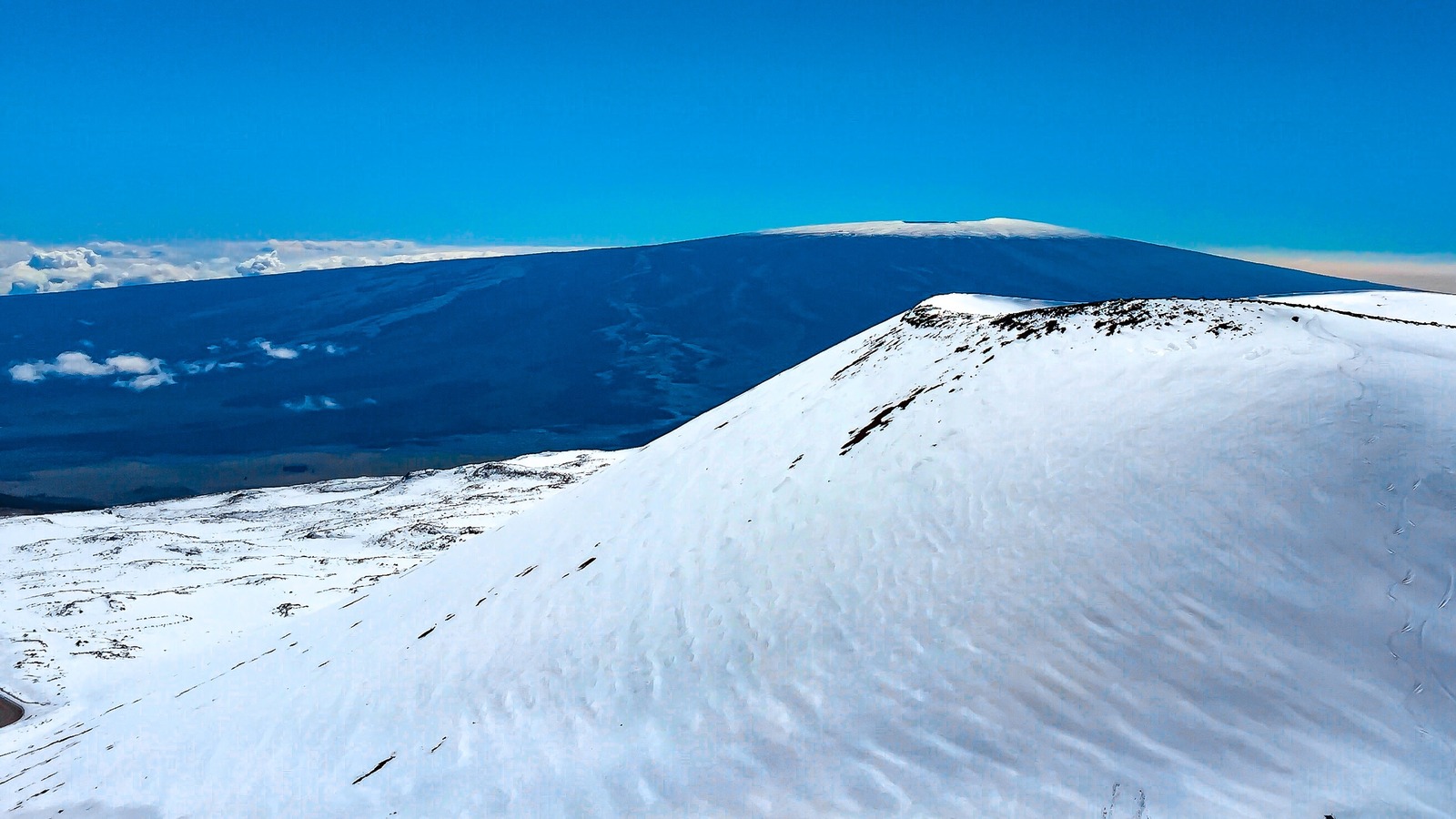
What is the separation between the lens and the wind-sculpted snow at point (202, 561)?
31.3 meters

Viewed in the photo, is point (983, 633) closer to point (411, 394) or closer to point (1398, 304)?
point (1398, 304)

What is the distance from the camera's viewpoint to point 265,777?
14.1m

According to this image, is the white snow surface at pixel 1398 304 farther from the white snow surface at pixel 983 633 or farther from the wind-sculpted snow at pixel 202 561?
the wind-sculpted snow at pixel 202 561

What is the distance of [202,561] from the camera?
4750 cm

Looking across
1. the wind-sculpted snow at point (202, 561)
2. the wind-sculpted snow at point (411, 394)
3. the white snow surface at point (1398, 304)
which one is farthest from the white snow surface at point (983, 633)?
the wind-sculpted snow at point (411, 394)

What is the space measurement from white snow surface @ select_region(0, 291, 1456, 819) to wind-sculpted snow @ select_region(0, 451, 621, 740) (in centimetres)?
1383

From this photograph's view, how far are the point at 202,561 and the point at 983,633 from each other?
164 feet

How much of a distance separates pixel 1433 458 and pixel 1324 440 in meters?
1.25

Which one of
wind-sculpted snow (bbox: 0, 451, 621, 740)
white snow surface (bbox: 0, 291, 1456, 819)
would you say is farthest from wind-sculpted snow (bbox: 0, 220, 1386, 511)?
white snow surface (bbox: 0, 291, 1456, 819)

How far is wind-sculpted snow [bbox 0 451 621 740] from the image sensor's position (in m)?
31.3

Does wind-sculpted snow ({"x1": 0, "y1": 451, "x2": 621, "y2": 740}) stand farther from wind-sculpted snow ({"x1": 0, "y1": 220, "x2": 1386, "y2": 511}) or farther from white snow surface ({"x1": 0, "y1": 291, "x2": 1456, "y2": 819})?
wind-sculpted snow ({"x1": 0, "y1": 220, "x2": 1386, "y2": 511})

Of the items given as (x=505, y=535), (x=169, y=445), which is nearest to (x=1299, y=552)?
(x=505, y=535)

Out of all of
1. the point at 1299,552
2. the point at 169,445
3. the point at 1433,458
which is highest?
the point at 1433,458

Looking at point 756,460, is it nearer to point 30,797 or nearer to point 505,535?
point 505,535
